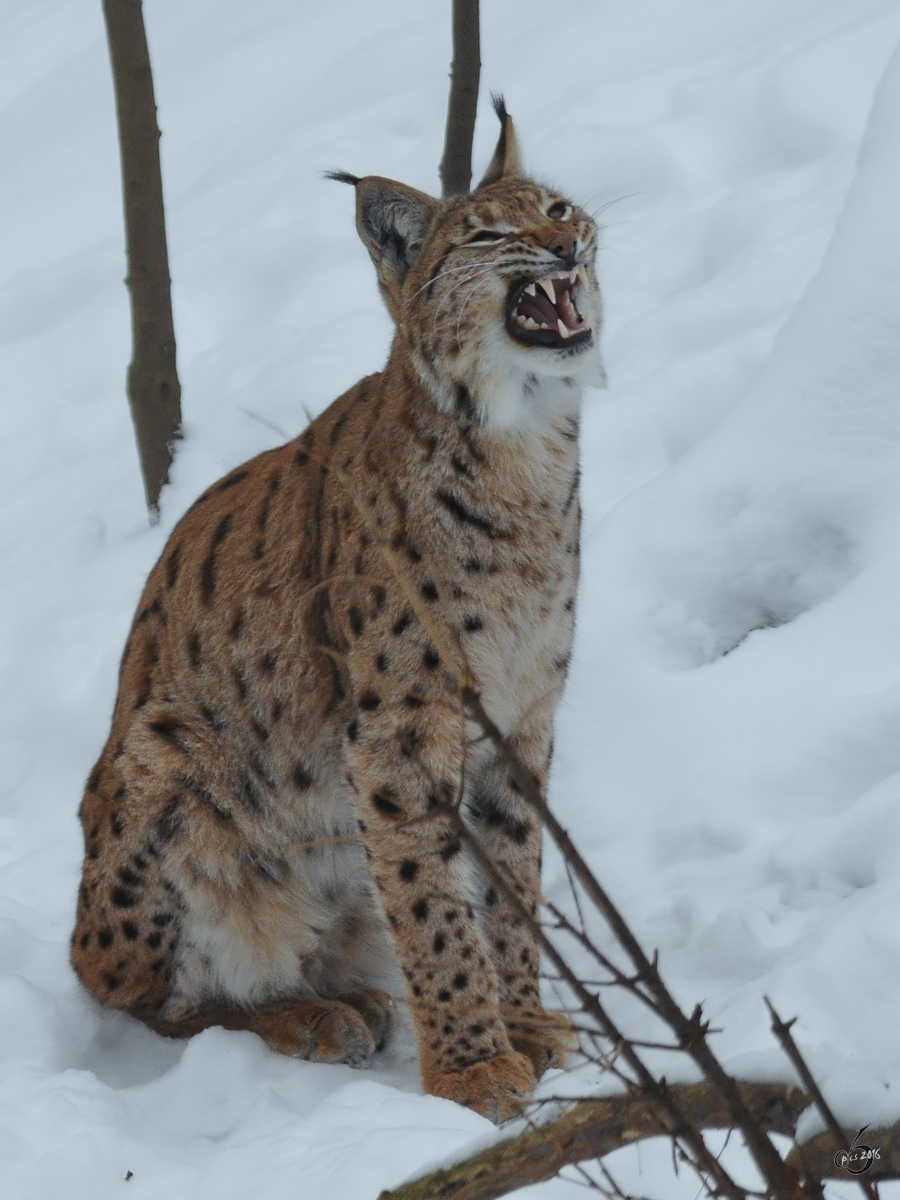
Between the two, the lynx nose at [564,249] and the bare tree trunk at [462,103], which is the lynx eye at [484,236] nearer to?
the lynx nose at [564,249]

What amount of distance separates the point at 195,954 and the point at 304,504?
4.47 ft

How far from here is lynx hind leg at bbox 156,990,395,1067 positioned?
441 centimetres

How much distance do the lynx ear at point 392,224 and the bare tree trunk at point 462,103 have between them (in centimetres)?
369

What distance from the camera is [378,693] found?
405cm

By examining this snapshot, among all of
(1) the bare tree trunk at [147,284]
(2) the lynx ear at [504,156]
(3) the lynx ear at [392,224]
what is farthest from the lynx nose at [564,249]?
(1) the bare tree trunk at [147,284]

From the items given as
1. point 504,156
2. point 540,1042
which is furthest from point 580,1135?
point 504,156

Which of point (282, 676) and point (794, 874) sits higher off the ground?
point (282, 676)

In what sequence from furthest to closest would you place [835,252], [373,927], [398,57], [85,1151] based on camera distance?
[398,57], [835,252], [373,927], [85,1151]

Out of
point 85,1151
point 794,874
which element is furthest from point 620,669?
point 85,1151

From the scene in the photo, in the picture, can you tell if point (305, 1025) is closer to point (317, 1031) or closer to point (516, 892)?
point (317, 1031)

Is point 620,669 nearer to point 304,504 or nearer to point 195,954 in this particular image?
point 304,504

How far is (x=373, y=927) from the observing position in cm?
479

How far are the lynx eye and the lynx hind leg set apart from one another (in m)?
2.25

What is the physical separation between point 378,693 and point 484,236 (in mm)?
1286
